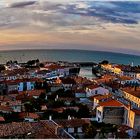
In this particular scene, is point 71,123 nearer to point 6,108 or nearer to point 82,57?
point 6,108

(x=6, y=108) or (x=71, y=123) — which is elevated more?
(x=71, y=123)

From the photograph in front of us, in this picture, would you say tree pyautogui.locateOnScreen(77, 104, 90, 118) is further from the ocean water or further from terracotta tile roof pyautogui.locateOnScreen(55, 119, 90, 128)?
the ocean water

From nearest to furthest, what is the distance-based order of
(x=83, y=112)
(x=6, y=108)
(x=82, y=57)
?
(x=83, y=112) → (x=6, y=108) → (x=82, y=57)

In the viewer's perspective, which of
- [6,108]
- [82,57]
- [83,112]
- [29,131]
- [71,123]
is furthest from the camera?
[82,57]

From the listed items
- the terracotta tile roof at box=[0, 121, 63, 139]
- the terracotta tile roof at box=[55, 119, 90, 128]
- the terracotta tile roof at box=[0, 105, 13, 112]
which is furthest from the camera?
the terracotta tile roof at box=[0, 105, 13, 112]

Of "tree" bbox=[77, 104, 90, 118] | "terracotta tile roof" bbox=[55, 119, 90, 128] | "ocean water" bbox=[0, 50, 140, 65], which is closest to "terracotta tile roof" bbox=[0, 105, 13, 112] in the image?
"tree" bbox=[77, 104, 90, 118]

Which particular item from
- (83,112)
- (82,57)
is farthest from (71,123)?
(82,57)

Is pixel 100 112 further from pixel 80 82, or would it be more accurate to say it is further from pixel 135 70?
pixel 135 70

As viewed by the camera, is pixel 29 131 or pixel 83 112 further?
pixel 83 112

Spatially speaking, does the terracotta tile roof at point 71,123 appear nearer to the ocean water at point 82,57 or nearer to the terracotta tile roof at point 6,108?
the terracotta tile roof at point 6,108

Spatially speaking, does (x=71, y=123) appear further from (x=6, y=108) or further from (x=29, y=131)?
(x=6, y=108)

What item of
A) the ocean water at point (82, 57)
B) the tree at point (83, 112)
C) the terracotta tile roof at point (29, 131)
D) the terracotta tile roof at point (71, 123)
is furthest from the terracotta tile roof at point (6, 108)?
the ocean water at point (82, 57)
